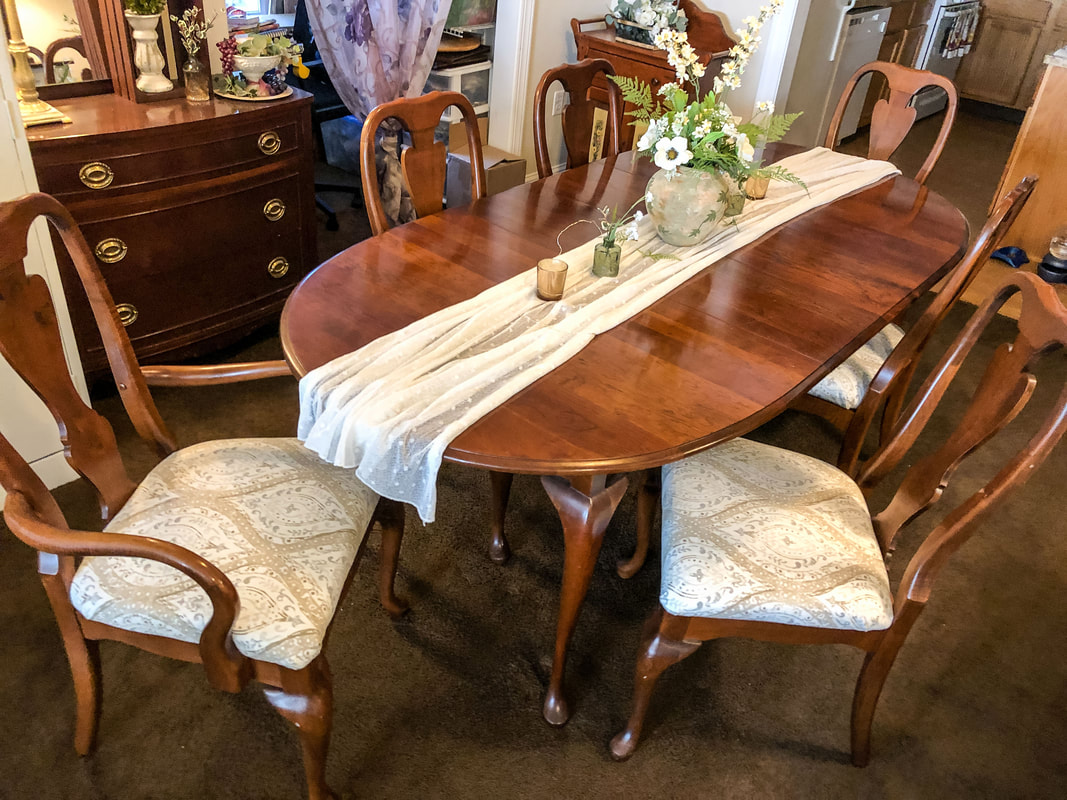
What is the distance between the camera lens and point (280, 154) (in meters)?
2.47

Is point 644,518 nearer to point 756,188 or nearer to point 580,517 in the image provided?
point 580,517

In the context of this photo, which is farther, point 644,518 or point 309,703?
point 644,518

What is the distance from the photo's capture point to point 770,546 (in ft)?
4.61

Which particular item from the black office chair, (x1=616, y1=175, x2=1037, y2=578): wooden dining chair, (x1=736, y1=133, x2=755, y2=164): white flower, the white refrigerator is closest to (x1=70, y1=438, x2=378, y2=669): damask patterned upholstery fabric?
(x1=616, y1=175, x2=1037, y2=578): wooden dining chair

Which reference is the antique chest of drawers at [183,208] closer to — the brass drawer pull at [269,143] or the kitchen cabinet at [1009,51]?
the brass drawer pull at [269,143]

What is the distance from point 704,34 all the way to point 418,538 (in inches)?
108

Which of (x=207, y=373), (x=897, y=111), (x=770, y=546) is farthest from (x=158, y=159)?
(x=897, y=111)

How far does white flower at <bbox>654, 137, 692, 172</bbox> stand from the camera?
163cm

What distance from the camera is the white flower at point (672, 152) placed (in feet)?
5.35

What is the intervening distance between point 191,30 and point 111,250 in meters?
0.68

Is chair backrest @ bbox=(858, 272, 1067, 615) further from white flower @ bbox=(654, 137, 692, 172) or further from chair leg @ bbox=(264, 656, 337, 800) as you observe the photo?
chair leg @ bbox=(264, 656, 337, 800)

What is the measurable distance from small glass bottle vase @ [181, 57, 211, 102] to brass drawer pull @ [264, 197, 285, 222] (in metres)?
0.34

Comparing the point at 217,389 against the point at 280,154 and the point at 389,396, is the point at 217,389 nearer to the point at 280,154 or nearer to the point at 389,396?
the point at 280,154

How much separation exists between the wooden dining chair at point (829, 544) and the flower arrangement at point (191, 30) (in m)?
1.88
